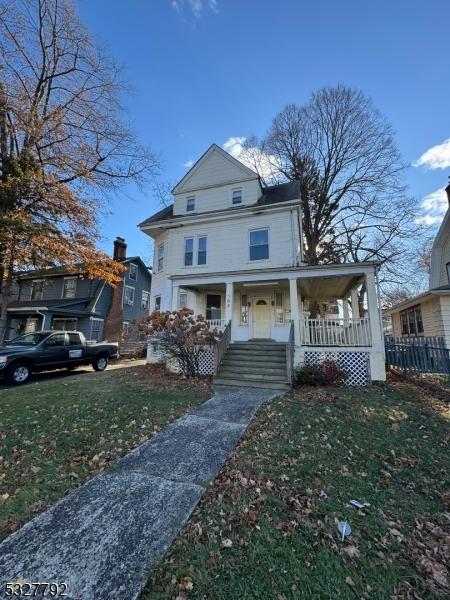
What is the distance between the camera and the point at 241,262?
13.1 metres

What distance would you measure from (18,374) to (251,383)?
8.59 m

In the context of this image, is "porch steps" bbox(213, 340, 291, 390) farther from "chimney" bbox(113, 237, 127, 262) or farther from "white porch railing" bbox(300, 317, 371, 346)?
"chimney" bbox(113, 237, 127, 262)

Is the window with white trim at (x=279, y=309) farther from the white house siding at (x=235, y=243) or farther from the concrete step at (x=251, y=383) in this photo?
the concrete step at (x=251, y=383)

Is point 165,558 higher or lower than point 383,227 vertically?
lower

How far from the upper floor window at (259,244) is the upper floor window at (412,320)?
11236mm

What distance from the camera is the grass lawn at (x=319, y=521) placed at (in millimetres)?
2293

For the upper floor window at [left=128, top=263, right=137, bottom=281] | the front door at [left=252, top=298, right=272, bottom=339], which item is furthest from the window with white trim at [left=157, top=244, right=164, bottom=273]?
the upper floor window at [left=128, top=263, right=137, bottom=281]

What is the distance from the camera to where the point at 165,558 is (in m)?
2.50

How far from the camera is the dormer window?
1392 cm

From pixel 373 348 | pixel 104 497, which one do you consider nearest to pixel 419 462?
pixel 104 497

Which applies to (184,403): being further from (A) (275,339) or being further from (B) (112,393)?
(A) (275,339)

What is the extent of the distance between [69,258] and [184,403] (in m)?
10.6

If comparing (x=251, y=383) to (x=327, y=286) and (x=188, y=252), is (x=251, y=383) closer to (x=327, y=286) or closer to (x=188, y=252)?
(x=327, y=286)

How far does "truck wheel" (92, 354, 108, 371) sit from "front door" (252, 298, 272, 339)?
24.6 feet
